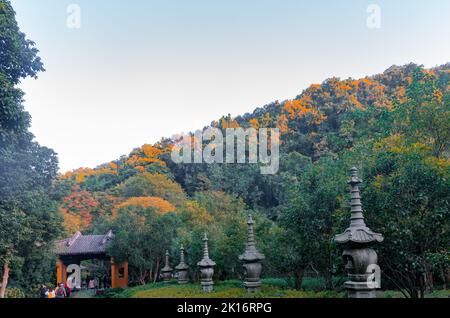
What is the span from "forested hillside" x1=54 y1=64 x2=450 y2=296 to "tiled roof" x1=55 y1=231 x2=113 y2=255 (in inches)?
59.1

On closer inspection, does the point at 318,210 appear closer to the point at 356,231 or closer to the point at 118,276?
the point at 356,231

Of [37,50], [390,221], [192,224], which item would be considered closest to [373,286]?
[390,221]

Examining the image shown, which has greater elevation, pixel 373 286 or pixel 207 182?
pixel 207 182

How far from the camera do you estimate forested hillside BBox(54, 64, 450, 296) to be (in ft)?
26.0

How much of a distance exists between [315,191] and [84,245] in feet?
70.1

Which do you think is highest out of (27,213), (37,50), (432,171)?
(37,50)

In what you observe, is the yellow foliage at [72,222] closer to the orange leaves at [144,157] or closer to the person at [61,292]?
the orange leaves at [144,157]

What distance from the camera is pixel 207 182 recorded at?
132 ft

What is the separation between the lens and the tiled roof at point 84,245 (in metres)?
27.5

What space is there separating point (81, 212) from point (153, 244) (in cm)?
1602

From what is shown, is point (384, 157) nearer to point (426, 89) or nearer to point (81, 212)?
point (426, 89)

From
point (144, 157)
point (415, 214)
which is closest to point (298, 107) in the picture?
point (144, 157)

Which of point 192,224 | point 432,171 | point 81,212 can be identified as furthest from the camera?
point 81,212

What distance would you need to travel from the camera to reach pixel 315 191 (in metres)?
11.7
